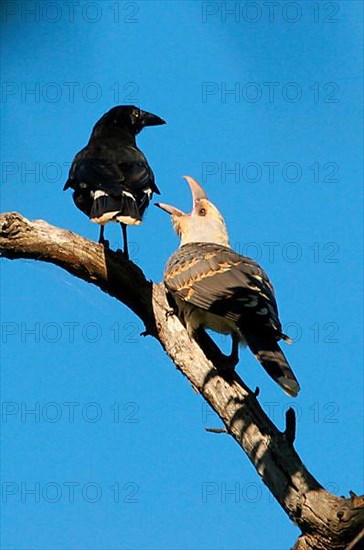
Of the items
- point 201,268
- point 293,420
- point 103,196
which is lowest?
point 293,420

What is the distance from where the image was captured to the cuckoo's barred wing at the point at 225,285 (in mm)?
5281

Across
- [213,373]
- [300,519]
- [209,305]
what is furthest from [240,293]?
[300,519]

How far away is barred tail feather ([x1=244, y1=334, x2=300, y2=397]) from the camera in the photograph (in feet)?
15.4

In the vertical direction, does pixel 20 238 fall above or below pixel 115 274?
above

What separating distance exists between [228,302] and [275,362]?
686 mm

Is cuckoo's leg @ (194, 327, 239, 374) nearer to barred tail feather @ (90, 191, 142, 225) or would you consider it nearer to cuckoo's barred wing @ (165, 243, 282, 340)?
cuckoo's barred wing @ (165, 243, 282, 340)

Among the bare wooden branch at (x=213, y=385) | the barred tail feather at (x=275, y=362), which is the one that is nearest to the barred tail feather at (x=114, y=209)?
the bare wooden branch at (x=213, y=385)

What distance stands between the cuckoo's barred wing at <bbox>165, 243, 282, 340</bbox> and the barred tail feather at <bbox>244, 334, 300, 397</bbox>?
0.29 feet

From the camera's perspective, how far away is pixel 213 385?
4879 millimetres

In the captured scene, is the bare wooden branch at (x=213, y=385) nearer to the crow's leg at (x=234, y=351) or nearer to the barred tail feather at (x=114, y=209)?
the crow's leg at (x=234, y=351)

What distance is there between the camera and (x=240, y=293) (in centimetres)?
547

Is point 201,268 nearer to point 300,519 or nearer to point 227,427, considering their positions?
point 227,427

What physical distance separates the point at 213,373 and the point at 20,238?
4.27ft

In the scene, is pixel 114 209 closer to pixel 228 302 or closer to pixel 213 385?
pixel 228 302
